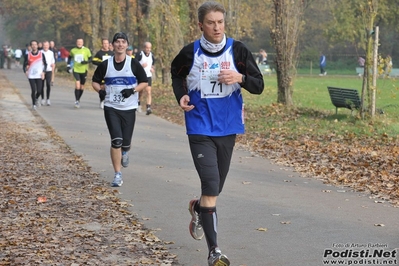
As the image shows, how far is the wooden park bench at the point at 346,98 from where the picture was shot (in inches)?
747

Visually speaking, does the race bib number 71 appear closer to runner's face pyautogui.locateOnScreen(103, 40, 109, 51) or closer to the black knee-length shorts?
the black knee-length shorts

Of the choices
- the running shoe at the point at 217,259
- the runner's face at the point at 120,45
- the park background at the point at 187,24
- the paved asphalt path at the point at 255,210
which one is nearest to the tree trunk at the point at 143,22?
the park background at the point at 187,24

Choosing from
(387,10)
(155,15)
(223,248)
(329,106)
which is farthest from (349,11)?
(223,248)

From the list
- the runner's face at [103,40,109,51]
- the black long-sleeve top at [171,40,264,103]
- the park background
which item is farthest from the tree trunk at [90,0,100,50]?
the black long-sleeve top at [171,40,264,103]

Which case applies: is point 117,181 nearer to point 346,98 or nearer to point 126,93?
point 126,93

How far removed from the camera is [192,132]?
6.61 meters

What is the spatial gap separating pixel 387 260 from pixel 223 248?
1.41m

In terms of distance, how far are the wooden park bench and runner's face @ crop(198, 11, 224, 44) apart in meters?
12.8

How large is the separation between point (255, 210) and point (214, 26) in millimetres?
2978

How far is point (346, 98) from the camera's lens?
19547mm

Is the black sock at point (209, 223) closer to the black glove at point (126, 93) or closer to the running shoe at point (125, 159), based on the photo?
the black glove at point (126, 93)

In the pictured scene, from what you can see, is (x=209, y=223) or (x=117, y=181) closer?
(x=209, y=223)

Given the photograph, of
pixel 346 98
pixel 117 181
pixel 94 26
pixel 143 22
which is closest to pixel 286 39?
pixel 346 98

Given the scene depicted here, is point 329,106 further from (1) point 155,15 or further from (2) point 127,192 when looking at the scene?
(2) point 127,192
